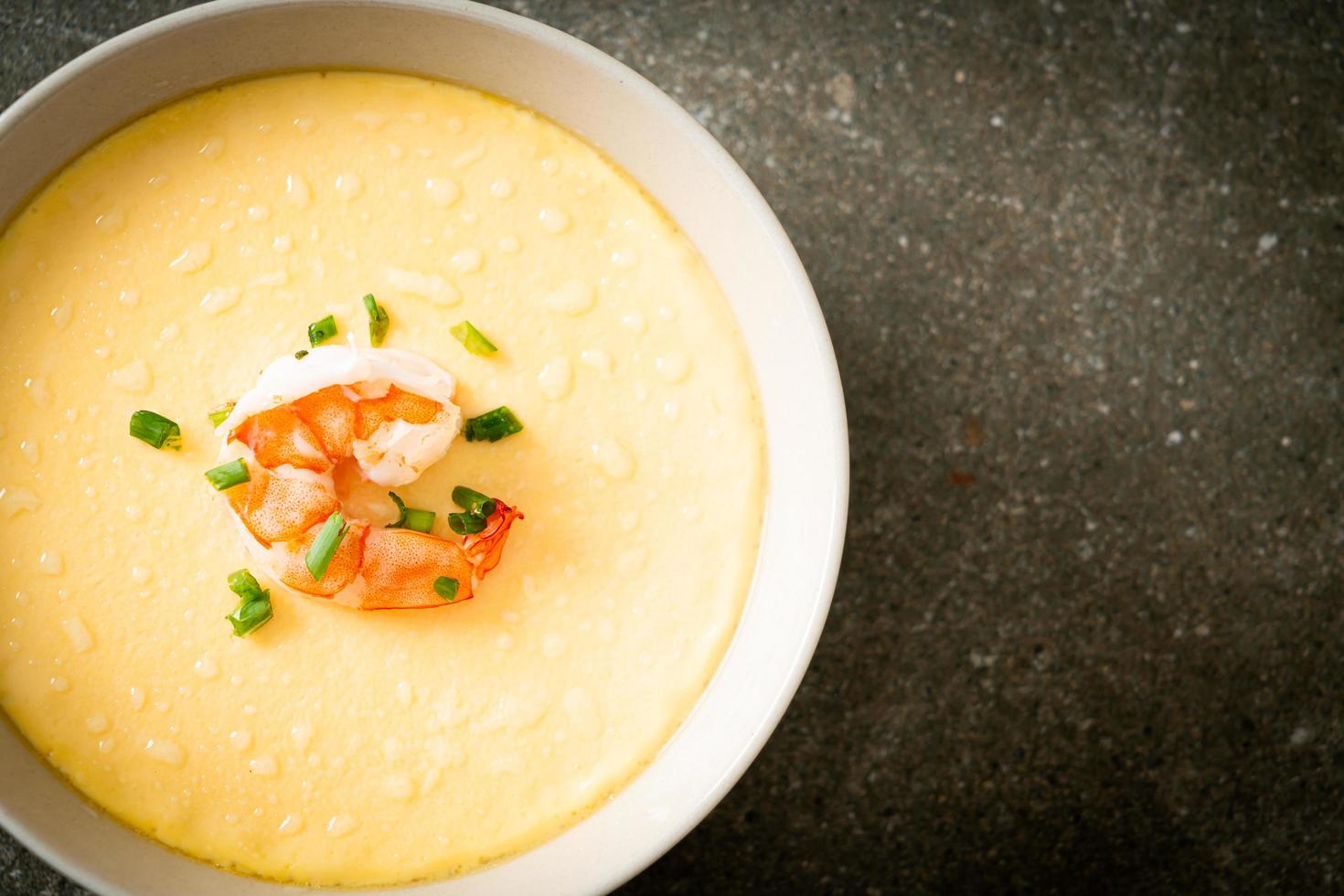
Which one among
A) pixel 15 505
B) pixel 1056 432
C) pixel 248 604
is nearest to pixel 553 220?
pixel 248 604

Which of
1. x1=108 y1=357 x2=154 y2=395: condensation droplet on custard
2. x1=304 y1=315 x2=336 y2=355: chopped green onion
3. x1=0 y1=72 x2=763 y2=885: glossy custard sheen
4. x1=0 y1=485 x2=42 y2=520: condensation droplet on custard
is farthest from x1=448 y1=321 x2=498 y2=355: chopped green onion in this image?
x1=0 y1=485 x2=42 y2=520: condensation droplet on custard

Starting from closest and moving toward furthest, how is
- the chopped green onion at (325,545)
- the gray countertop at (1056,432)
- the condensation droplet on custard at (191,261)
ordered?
the chopped green onion at (325,545)
the condensation droplet on custard at (191,261)
the gray countertop at (1056,432)

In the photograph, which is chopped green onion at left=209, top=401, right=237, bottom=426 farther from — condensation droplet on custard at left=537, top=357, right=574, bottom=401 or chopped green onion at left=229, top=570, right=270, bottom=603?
condensation droplet on custard at left=537, top=357, right=574, bottom=401

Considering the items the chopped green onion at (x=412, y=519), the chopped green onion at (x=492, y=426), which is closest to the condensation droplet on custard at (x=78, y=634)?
the chopped green onion at (x=412, y=519)

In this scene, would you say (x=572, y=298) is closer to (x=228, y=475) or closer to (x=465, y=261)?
(x=465, y=261)

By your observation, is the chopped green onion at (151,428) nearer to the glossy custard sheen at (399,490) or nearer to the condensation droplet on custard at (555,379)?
the glossy custard sheen at (399,490)

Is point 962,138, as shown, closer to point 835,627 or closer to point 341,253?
point 835,627
